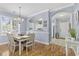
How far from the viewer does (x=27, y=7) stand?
2.31 meters

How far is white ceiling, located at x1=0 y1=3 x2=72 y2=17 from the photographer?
229 centimetres

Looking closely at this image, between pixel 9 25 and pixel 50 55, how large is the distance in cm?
94

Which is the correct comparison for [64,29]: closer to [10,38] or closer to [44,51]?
[44,51]

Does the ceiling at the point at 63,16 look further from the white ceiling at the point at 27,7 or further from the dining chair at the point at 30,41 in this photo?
the dining chair at the point at 30,41

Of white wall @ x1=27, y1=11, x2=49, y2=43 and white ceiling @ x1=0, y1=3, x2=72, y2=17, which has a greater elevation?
white ceiling @ x1=0, y1=3, x2=72, y2=17

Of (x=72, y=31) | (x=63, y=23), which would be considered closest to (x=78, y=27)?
(x=72, y=31)

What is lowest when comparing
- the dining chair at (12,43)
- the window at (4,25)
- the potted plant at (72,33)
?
the dining chair at (12,43)

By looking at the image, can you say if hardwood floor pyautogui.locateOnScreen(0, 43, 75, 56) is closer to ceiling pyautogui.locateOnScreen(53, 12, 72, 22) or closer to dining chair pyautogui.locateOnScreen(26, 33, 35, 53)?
dining chair pyautogui.locateOnScreen(26, 33, 35, 53)

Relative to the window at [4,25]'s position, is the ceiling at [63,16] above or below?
above

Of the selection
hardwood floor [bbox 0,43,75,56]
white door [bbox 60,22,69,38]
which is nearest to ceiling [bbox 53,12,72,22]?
white door [bbox 60,22,69,38]

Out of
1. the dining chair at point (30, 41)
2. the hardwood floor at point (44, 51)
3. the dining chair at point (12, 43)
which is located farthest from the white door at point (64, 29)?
the dining chair at point (12, 43)

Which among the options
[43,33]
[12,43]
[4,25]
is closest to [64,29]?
[43,33]

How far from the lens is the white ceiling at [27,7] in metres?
2.29

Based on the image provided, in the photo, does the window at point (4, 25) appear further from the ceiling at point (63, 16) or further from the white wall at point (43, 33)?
the ceiling at point (63, 16)
